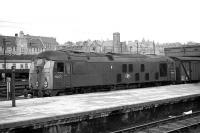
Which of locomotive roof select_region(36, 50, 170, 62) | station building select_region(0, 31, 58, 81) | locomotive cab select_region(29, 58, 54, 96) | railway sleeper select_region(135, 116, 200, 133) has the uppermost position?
station building select_region(0, 31, 58, 81)

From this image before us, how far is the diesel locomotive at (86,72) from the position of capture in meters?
17.0

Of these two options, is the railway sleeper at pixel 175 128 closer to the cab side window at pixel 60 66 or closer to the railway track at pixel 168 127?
the railway track at pixel 168 127

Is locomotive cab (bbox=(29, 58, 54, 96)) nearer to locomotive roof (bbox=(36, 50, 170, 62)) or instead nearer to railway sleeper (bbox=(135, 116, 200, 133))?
locomotive roof (bbox=(36, 50, 170, 62))

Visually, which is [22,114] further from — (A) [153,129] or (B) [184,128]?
(B) [184,128]

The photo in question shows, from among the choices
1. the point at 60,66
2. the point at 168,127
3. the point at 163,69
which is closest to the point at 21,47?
the point at 163,69

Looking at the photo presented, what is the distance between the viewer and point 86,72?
18.5m

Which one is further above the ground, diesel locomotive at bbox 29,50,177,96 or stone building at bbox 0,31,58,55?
stone building at bbox 0,31,58,55

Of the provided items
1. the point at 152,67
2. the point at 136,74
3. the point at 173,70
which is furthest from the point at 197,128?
the point at 173,70

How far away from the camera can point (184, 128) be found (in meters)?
11.9

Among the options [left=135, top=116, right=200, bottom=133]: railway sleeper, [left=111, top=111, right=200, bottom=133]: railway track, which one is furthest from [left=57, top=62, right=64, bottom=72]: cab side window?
[left=135, top=116, right=200, bottom=133]: railway sleeper

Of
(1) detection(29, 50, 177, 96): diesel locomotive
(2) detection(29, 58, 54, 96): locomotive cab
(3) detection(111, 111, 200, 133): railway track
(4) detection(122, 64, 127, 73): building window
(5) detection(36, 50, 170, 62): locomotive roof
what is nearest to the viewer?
(3) detection(111, 111, 200, 133): railway track

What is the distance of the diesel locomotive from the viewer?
1700 centimetres

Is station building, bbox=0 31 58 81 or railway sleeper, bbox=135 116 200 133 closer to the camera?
railway sleeper, bbox=135 116 200 133

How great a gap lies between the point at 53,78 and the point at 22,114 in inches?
278
